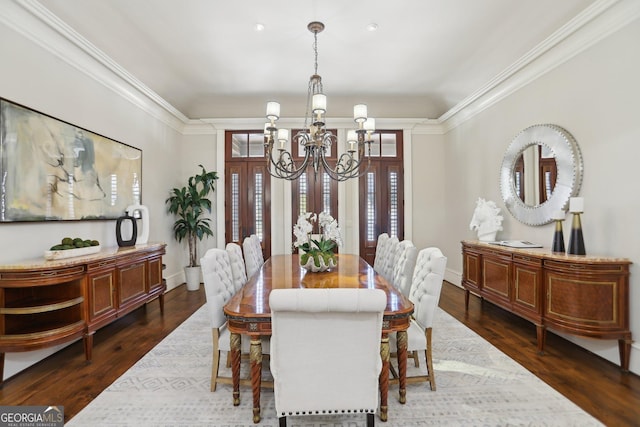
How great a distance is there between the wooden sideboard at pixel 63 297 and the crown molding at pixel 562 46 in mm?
4691

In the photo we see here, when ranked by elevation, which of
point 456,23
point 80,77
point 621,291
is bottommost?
point 621,291

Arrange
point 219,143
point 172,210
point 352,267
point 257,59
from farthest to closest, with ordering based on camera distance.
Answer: point 219,143
point 172,210
point 257,59
point 352,267

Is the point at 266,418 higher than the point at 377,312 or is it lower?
lower

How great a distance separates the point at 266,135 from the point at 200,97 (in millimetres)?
3324

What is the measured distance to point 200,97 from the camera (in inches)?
227

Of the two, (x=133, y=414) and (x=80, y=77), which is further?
(x=80, y=77)

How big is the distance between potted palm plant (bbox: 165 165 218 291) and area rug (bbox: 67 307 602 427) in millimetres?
2600

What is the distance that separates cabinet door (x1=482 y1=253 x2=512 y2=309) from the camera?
3.37m

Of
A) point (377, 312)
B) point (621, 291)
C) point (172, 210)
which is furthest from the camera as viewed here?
point (172, 210)

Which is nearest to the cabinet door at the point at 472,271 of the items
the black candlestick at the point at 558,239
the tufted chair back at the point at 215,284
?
the black candlestick at the point at 558,239

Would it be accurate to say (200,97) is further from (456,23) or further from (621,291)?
(621,291)

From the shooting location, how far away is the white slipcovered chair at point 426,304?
2.16 m

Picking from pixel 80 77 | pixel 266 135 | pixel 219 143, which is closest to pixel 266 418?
pixel 266 135

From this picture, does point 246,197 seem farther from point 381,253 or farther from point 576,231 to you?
point 576,231
